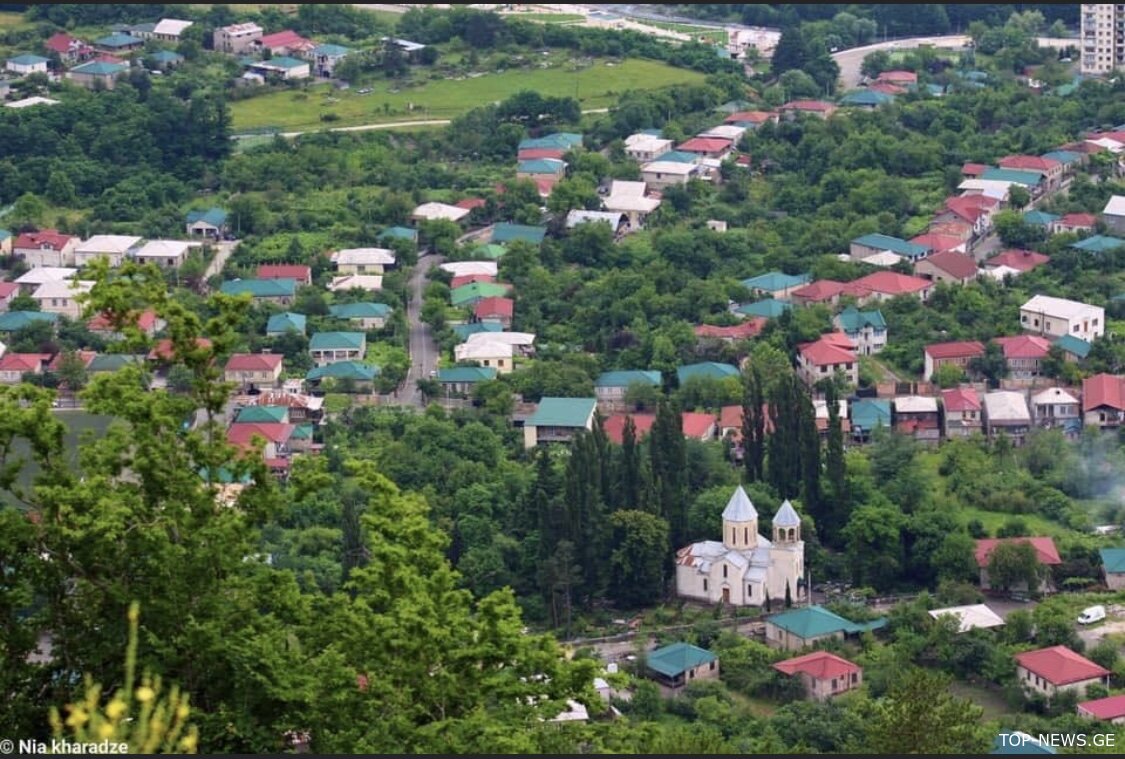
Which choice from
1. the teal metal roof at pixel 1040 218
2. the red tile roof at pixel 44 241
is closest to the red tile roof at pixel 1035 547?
the teal metal roof at pixel 1040 218

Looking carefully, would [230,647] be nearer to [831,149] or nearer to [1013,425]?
[1013,425]

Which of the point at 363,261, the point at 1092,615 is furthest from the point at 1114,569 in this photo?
the point at 363,261

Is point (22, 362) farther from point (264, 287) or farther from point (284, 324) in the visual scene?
point (264, 287)

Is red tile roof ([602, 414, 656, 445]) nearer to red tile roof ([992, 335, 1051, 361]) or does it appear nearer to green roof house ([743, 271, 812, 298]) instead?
red tile roof ([992, 335, 1051, 361])

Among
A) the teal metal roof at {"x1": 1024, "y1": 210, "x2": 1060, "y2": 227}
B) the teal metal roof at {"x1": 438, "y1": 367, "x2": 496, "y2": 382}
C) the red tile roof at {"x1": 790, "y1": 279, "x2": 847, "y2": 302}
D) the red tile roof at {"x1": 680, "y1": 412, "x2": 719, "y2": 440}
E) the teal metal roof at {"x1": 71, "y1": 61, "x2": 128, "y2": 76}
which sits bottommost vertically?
the teal metal roof at {"x1": 438, "y1": 367, "x2": 496, "y2": 382}

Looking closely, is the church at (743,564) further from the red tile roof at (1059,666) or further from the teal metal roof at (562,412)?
the teal metal roof at (562,412)

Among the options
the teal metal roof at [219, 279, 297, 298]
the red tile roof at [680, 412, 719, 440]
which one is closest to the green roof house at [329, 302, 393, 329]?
the teal metal roof at [219, 279, 297, 298]
